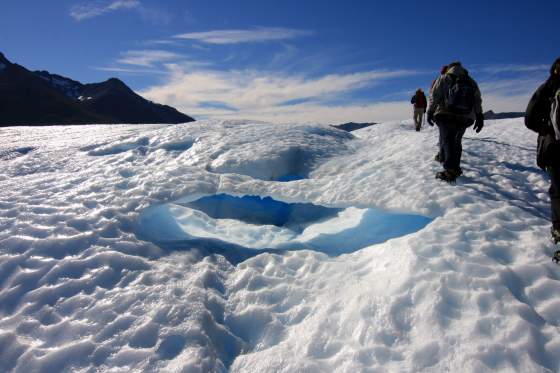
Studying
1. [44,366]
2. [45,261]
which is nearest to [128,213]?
[45,261]

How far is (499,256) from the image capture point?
12.7ft

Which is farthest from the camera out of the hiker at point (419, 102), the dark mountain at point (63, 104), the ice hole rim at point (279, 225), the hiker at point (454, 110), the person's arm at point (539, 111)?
the dark mountain at point (63, 104)

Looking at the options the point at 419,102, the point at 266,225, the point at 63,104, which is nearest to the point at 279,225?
the point at 266,225

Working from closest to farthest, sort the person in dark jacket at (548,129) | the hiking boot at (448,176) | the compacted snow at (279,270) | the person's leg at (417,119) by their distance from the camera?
the compacted snow at (279,270)
the person in dark jacket at (548,129)
the hiking boot at (448,176)
the person's leg at (417,119)

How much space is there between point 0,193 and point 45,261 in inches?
127

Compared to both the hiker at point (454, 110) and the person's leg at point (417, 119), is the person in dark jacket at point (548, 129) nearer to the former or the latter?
the hiker at point (454, 110)

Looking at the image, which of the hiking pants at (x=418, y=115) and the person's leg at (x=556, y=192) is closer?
the person's leg at (x=556, y=192)

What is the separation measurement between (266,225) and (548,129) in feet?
13.9

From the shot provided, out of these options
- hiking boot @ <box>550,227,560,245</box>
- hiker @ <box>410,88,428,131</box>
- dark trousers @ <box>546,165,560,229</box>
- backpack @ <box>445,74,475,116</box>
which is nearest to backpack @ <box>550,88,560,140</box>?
dark trousers @ <box>546,165,560,229</box>

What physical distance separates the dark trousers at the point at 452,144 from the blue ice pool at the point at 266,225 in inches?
50.3

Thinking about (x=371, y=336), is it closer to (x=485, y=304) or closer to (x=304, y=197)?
(x=485, y=304)

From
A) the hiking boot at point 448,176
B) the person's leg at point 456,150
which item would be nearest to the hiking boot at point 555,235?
the hiking boot at point 448,176

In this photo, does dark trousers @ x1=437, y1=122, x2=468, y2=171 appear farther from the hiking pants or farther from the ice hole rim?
the hiking pants

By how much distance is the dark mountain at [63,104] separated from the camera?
99.7 meters
